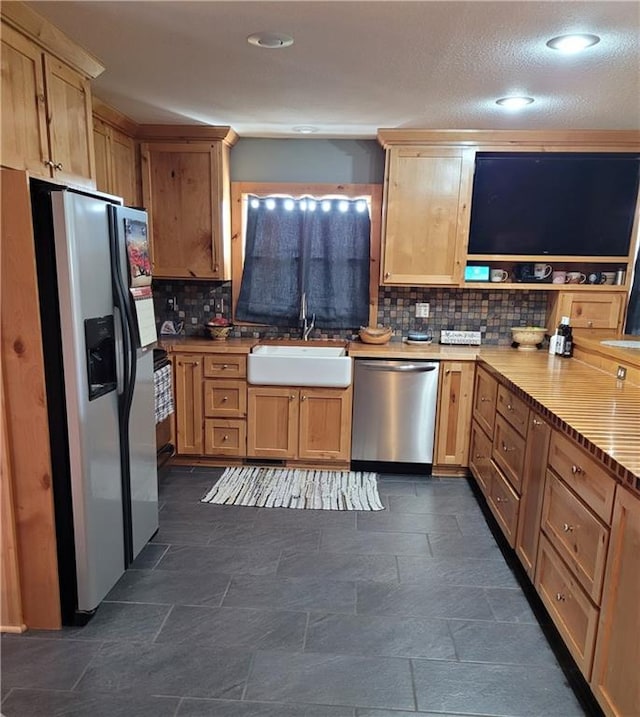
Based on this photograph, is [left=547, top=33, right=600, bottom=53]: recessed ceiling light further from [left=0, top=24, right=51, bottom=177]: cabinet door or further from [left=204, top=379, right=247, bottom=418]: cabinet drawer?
[left=204, top=379, right=247, bottom=418]: cabinet drawer

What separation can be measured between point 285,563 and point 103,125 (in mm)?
2765

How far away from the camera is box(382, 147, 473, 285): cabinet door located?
3.51 meters

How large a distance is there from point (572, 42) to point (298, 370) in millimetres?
2304

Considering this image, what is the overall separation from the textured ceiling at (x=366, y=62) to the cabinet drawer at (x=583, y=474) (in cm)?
155

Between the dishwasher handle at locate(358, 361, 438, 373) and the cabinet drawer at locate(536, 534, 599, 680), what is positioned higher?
the dishwasher handle at locate(358, 361, 438, 373)

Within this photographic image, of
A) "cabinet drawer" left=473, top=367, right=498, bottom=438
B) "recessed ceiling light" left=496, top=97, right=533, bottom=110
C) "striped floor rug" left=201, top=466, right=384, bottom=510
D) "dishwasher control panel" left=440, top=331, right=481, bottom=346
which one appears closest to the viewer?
"recessed ceiling light" left=496, top=97, right=533, bottom=110

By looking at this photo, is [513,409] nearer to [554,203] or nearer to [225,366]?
[554,203]

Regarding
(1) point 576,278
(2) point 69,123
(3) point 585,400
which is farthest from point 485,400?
(2) point 69,123

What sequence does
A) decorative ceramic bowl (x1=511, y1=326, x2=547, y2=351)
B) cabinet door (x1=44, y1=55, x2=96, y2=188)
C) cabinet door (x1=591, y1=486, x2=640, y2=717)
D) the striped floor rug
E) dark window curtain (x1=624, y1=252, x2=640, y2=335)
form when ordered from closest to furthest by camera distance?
cabinet door (x1=591, y1=486, x2=640, y2=717), cabinet door (x1=44, y1=55, x2=96, y2=188), the striped floor rug, dark window curtain (x1=624, y1=252, x2=640, y2=335), decorative ceramic bowl (x1=511, y1=326, x2=547, y2=351)

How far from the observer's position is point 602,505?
1.65m

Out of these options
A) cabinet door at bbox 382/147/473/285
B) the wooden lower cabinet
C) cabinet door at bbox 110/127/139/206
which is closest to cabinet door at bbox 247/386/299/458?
the wooden lower cabinet

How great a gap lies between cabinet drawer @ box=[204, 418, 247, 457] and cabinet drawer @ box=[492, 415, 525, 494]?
5.65ft

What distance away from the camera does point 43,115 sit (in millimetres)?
2123

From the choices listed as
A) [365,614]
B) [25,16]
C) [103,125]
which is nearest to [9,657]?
[365,614]
